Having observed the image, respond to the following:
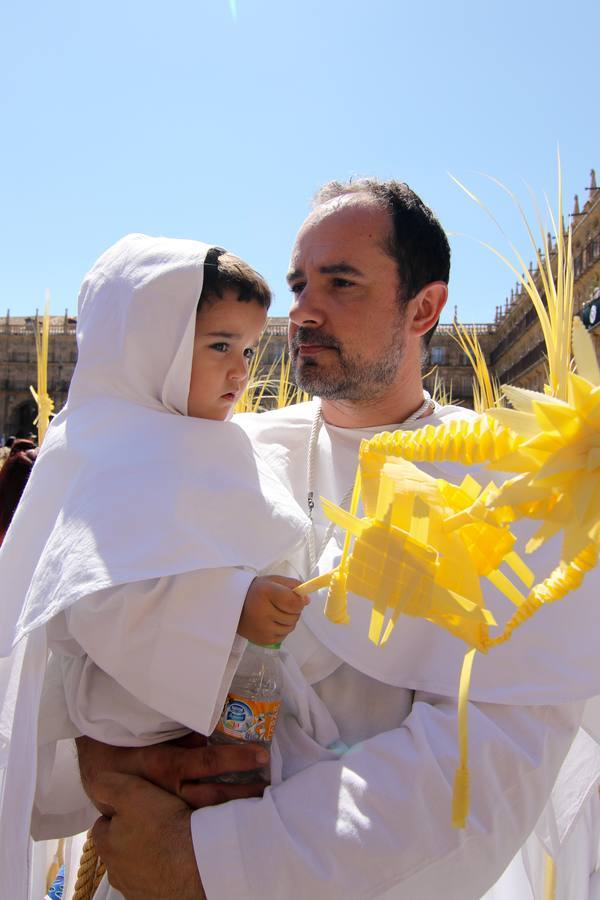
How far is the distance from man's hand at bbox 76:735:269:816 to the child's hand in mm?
164

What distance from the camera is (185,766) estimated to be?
1.01 meters

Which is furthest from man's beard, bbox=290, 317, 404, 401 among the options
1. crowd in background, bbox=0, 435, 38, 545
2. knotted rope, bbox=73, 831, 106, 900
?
crowd in background, bbox=0, 435, 38, 545

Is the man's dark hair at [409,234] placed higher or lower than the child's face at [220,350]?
higher

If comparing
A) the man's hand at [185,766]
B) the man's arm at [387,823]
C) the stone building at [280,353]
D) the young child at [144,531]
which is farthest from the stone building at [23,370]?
the man's arm at [387,823]

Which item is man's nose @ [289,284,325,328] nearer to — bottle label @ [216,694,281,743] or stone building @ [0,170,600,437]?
bottle label @ [216,694,281,743]

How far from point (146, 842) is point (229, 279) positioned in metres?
0.85

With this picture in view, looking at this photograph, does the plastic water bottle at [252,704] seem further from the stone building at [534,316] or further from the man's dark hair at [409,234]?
the stone building at [534,316]

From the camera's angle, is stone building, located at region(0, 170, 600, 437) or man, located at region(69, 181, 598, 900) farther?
stone building, located at region(0, 170, 600, 437)

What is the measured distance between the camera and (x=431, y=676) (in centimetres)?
105

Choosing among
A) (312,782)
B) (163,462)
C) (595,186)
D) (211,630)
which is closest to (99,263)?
(163,462)

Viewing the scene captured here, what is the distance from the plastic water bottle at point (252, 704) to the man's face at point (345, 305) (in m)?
0.56

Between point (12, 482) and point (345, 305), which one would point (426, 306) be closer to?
point (345, 305)

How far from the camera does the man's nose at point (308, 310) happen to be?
1.43 meters

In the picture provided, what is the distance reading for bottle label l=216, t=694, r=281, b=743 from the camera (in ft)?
3.29
